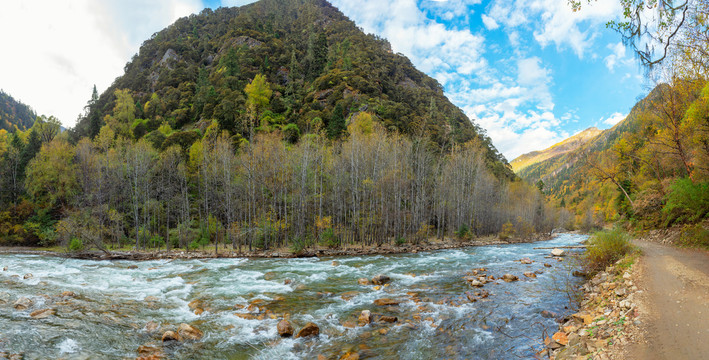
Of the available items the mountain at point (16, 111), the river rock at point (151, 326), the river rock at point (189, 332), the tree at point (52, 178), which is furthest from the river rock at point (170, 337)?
the mountain at point (16, 111)

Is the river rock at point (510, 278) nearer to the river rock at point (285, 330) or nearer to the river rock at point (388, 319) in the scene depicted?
the river rock at point (388, 319)

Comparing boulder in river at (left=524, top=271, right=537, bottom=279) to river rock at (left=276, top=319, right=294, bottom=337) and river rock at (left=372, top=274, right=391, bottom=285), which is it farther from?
river rock at (left=276, top=319, right=294, bottom=337)

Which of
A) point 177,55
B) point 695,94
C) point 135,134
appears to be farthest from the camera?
point 177,55

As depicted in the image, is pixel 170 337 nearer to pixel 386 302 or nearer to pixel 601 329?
pixel 386 302

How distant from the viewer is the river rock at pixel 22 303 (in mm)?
9345

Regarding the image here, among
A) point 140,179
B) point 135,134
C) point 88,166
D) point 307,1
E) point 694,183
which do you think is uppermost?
point 307,1

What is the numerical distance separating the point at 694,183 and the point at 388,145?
2243 cm

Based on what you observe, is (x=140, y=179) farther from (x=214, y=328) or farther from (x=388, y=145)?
(x=214, y=328)

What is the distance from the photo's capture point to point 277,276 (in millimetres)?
16188

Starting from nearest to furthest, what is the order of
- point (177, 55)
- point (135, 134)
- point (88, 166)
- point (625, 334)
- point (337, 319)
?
point (625, 334) < point (337, 319) < point (88, 166) < point (135, 134) < point (177, 55)

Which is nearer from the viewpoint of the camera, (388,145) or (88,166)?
(388,145)

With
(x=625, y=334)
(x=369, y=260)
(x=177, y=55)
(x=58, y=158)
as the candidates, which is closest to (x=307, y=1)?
(x=177, y=55)

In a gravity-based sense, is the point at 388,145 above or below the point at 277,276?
above

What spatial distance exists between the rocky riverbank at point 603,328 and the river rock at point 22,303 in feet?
49.7
